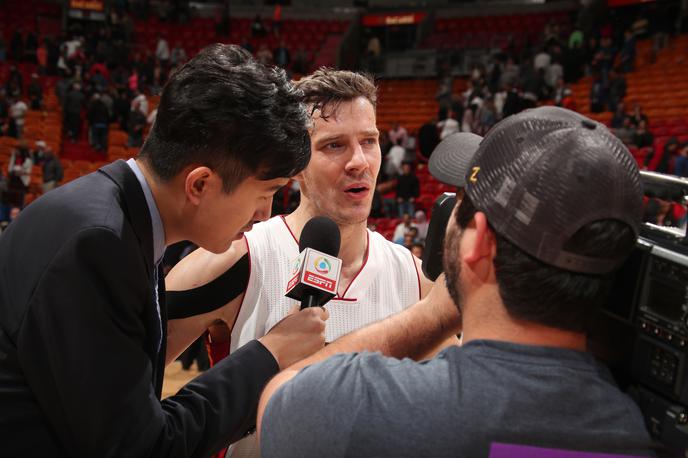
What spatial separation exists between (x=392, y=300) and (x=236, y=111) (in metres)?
1.05

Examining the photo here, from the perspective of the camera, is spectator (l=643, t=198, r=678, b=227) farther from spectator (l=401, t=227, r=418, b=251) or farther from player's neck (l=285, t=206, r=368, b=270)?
spectator (l=401, t=227, r=418, b=251)

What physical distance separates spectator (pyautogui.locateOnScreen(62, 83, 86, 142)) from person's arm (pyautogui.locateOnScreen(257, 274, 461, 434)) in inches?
607

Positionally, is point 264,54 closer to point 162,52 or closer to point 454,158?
point 162,52

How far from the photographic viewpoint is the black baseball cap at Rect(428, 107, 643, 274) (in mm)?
→ 1173

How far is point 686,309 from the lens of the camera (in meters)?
1.12

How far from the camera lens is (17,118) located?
15281mm

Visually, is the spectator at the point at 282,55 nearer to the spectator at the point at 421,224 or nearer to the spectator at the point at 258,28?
the spectator at the point at 258,28

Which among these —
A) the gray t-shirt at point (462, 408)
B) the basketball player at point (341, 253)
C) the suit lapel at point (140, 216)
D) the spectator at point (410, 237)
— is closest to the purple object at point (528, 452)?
the gray t-shirt at point (462, 408)

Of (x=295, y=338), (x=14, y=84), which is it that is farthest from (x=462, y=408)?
(x=14, y=84)

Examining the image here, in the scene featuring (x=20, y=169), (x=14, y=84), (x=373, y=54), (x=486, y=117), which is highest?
(x=373, y=54)

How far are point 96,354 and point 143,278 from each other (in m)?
0.19

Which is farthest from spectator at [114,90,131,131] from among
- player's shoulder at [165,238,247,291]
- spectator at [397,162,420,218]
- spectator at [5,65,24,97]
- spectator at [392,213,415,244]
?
player's shoulder at [165,238,247,291]

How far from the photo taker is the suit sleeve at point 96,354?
1.30 metres

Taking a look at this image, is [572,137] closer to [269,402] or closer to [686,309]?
[686,309]
